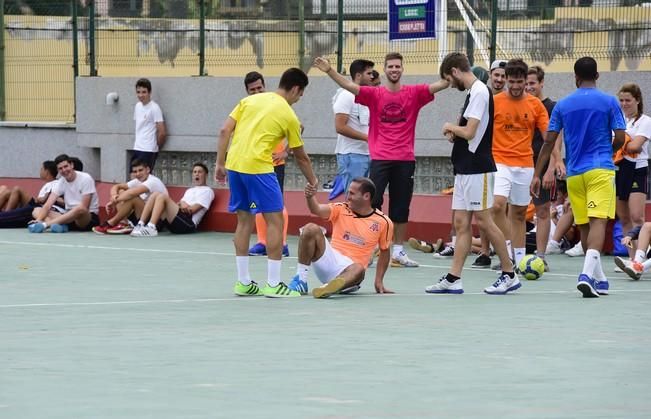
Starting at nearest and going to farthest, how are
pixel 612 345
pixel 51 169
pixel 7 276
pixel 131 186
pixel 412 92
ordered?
pixel 612 345
pixel 7 276
pixel 412 92
pixel 131 186
pixel 51 169

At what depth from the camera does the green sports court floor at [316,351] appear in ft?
21.7

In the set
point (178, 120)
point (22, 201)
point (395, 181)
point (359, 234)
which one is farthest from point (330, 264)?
point (22, 201)

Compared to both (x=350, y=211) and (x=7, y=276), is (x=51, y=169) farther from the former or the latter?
(x=350, y=211)

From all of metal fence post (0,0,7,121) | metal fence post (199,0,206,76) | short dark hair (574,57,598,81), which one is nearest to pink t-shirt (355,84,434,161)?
short dark hair (574,57,598,81)

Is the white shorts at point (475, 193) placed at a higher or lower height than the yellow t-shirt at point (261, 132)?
lower

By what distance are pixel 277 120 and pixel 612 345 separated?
158 inches

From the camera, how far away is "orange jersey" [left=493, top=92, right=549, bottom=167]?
1400 centimetres

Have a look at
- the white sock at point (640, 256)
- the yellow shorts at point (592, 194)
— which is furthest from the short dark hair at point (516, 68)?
the white sock at point (640, 256)

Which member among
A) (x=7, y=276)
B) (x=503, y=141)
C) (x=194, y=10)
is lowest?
(x=7, y=276)

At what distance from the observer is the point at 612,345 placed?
28.5 ft

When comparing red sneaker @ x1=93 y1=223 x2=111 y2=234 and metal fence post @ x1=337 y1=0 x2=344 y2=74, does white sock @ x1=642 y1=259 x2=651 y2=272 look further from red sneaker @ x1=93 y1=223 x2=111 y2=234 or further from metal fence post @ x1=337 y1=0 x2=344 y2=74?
red sneaker @ x1=93 y1=223 x2=111 y2=234

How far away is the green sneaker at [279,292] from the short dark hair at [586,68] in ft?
9.56

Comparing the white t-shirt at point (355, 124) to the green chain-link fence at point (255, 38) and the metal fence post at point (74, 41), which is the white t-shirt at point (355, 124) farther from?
the metal fence post at point (74, 41)

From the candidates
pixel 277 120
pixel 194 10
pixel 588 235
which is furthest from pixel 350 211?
pixel 194 10
